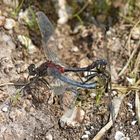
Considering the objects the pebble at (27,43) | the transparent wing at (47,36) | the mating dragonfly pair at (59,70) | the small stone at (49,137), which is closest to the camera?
the small stone at (49,137)

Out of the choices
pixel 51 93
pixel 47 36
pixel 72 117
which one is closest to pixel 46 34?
pixel 47 36

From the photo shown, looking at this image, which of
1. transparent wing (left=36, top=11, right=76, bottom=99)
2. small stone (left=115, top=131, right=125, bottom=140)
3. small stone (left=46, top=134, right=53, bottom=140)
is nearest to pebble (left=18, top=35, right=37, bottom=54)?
transparent wing (left=36, top=11, right=76, bottom=99)

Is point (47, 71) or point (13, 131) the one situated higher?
point (47, 71)

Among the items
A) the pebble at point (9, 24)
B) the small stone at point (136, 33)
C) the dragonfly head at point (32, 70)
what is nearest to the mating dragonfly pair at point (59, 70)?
the dragonfly head at point (32, 70)

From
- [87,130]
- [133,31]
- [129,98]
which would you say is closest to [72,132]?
[87,130]

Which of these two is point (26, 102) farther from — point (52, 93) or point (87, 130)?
point (87, 130)

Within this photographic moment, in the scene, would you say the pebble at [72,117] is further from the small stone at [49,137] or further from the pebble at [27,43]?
the pebble at [27,43]
